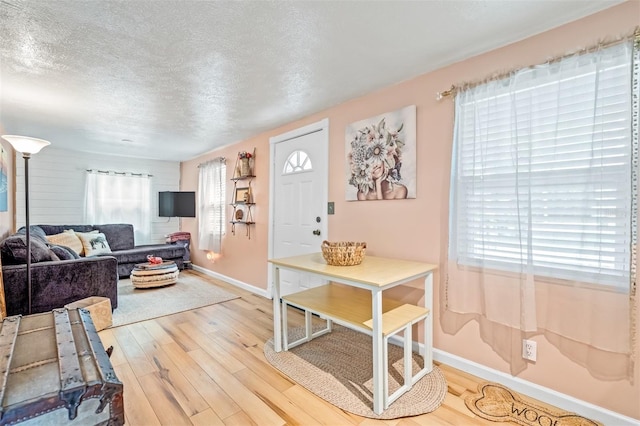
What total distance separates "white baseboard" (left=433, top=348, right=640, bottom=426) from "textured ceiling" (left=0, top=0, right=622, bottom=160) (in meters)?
2.11

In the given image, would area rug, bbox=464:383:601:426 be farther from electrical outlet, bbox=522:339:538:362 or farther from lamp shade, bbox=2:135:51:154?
lamp shade, bbox=2:135:51:154

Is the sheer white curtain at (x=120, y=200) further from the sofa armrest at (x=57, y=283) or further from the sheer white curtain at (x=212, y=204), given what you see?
the sofa armrest at (x=57, y=283)

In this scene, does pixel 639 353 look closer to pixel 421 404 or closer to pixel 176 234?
pixel 421 404

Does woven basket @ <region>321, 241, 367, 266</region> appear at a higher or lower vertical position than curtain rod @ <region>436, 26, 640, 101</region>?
lower

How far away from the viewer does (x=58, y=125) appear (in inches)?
137

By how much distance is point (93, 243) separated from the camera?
4.53 metres

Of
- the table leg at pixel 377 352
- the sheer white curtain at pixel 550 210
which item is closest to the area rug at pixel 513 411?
the sheer white curtain at pixel 550 210

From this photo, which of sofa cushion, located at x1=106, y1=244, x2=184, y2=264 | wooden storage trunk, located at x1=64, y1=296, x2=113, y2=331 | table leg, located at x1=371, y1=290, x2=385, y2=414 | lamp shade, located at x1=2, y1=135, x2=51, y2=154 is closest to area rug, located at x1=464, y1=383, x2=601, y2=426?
table leg, located at x1=371, y1=290, x2=385, y2=414

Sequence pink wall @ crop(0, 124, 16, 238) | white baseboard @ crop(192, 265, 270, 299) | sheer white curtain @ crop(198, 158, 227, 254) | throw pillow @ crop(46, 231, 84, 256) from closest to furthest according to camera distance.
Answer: pink wall @ crop(0, 124, 16, 238), white baseboard @ crop(192, 265, 270, 299), throw pillow @ crop(46, 231, 84, 256), sheer white curtain @ crop(198, 158, 227, 254)

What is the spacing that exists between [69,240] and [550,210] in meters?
5.73

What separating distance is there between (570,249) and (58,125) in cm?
507

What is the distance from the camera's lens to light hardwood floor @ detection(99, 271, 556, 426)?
1589 millimetres

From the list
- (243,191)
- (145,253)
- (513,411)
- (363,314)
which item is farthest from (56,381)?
(145,253)

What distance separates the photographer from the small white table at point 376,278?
1.61m
